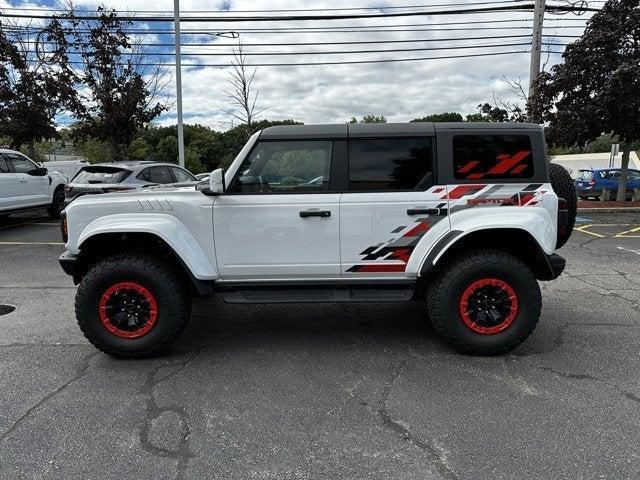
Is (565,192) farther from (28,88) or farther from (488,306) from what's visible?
(28,88)

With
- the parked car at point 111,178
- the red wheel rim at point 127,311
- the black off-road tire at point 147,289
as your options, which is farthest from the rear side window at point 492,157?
the parked car at point 111,178

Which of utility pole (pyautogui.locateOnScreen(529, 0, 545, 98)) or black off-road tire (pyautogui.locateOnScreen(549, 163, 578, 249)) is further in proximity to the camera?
utility pole (pyautogui.locateOnScreen(529, 0, 545, 98))

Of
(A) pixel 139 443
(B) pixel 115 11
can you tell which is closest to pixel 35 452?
(A) pixel 139 443

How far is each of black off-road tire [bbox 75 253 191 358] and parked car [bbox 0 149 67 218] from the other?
868 cm

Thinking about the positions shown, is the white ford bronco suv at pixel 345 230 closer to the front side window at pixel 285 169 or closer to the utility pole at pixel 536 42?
the front side window at pixel 285 169

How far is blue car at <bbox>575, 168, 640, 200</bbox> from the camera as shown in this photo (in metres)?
19.0

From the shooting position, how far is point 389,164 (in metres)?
3.93

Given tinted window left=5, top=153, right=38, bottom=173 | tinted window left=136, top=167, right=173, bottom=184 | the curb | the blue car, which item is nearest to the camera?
tinted window left=136, top=167, right=173, bottom=184

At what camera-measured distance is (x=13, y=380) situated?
143 inches

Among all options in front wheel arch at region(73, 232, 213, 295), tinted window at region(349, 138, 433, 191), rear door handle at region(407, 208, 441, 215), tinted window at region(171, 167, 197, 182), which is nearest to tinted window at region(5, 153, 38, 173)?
tinted window at region(171, 167, 197, 182)

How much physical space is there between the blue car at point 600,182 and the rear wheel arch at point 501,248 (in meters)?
17.3

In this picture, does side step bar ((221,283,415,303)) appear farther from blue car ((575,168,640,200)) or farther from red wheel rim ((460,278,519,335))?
blue car ((575,168,640,200))

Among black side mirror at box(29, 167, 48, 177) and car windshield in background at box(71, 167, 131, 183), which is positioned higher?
black side mirror at box(29, 167, 48, 177)

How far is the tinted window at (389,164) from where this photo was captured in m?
3.90
